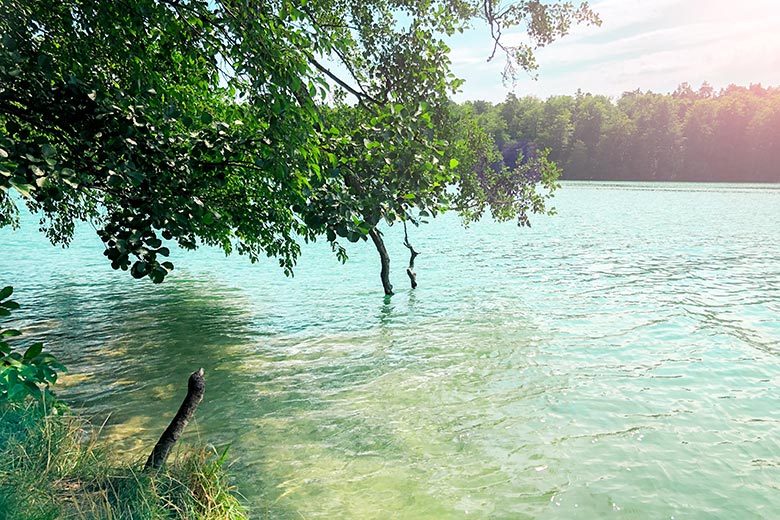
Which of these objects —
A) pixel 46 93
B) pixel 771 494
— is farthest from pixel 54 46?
pixel 771 494

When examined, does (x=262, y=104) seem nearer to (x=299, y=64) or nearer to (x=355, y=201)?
(x=299, y=64)

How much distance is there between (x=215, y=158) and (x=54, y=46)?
277cm

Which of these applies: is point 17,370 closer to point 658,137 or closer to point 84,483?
point 84,483

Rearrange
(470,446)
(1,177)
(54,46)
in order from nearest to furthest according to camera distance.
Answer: (1,177) < (470,446) < (54,46)

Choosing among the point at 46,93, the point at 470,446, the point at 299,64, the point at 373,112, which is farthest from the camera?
the point at 373,112

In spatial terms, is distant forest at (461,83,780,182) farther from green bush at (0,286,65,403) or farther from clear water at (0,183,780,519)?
green bush at (0,286,65,403)

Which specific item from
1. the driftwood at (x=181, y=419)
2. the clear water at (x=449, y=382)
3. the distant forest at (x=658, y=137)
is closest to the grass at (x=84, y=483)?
the driftwood at (x=181, y=419)

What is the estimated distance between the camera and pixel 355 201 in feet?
23.0

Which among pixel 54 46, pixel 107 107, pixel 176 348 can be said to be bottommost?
pixel 176 348

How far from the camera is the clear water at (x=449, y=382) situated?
656 centimetres

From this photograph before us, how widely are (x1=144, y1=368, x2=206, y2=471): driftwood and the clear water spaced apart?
130 cm

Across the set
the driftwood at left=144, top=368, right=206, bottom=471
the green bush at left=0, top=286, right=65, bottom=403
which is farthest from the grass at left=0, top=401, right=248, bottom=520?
the green bush at left=0, top=286, right=65, bottom=403

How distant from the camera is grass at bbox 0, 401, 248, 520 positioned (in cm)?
445

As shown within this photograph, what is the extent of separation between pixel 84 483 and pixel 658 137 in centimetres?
13941
